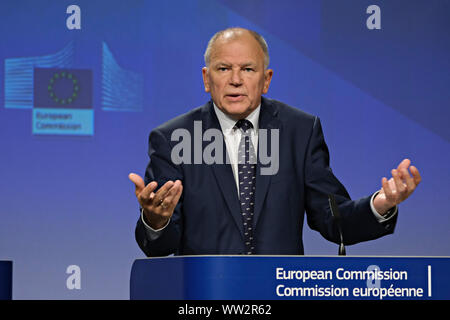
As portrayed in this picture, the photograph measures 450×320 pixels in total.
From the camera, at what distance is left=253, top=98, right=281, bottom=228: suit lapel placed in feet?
8.37

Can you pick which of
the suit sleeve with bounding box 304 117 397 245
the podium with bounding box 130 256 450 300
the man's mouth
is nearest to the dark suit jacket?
the suit sleeve with bounding box 304 117 397 245

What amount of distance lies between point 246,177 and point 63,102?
1799 millimetres

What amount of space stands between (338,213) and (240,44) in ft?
2.53

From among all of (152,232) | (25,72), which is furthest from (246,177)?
(25,72)

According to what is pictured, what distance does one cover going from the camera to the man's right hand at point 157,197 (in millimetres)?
2133

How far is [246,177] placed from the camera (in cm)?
261

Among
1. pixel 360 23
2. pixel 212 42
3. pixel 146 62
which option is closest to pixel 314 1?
pixel 360 23

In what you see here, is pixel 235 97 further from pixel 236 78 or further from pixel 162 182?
pixel 162 182

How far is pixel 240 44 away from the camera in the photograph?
2.71 meters

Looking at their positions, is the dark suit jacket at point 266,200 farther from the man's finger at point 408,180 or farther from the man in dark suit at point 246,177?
the man's finger at point 408,180

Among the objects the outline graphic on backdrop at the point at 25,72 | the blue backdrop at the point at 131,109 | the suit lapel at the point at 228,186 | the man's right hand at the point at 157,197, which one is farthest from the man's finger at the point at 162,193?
the outline graphic on backdrop at the point at 25,72

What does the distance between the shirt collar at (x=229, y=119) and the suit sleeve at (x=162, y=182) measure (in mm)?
219

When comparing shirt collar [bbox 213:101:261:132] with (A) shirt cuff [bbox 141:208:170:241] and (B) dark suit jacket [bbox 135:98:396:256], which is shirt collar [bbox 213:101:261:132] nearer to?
(B) dark suit jacket [bbox 135:98:396:256]

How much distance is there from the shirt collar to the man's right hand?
607 mm
